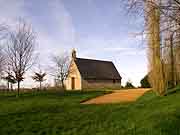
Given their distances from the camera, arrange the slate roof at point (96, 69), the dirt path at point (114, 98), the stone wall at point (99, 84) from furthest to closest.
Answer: the slate roof at point (96, 69) < the stone wall at point (99, 84) < the dirt path at point (114, 98)

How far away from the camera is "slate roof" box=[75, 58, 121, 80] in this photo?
4525 cm

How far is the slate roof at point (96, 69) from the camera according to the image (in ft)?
148

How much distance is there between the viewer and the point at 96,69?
1881 inches

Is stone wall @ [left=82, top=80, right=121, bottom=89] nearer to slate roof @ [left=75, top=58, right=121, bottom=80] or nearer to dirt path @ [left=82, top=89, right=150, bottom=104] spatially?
slate roof @ [left=75, top=58, right=121, bottom=80]

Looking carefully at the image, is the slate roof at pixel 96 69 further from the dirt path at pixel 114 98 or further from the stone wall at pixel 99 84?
A: the dirt path at pixel 114 98

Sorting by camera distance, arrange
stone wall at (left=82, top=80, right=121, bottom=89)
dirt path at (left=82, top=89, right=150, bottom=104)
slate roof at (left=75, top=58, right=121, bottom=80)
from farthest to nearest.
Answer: slate roof at (left=75, top=58, right=121, bottom=80) < stone wall at (left=82, top=80, right=121, bottom=89) < dirt path at (left=82, top=89, right=150, bottom=104)

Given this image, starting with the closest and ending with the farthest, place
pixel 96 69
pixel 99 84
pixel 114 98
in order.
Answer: pixel 114 98, pixel 99 84, pixel 96 69

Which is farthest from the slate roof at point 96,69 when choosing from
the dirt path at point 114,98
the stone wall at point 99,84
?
the dirt path at point 114,98

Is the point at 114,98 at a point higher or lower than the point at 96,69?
lower

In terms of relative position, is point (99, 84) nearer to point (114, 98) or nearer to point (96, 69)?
point (96, 69)

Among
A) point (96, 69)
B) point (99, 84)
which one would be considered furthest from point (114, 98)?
point (96, 69)

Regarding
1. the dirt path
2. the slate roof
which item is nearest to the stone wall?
the slate roof

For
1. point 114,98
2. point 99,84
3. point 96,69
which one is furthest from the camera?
point 96,69

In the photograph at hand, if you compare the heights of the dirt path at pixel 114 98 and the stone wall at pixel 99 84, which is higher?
the stone wall at pixel 99 84
